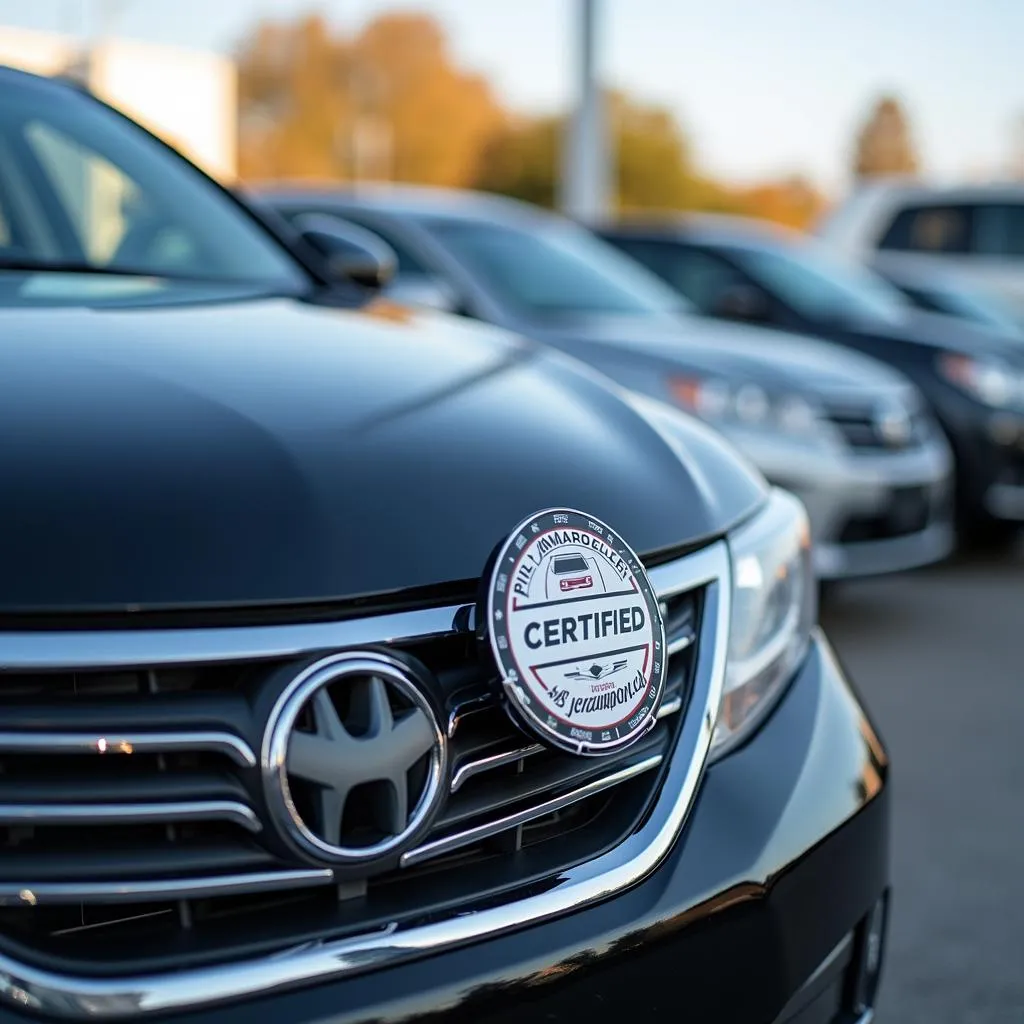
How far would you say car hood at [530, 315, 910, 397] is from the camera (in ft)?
15.7

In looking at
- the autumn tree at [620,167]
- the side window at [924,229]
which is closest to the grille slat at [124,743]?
the side window at [924,229]

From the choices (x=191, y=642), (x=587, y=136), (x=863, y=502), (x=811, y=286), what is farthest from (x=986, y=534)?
(x=587, y=136)

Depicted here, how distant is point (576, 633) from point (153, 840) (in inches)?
16.5

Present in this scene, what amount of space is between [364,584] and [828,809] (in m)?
0.63

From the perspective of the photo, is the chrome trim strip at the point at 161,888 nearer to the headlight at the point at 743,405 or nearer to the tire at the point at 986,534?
the headlight at the point at 743,405

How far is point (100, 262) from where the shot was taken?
2387 mm

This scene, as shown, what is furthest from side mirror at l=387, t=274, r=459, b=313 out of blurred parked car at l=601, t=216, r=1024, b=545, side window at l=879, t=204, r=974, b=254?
side window at l=879, t=204, r=974, b=254

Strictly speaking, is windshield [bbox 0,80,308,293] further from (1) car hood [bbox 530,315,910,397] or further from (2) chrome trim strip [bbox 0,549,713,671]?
(1) car hood [bbox 530,315,910,397]

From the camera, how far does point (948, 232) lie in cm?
1199

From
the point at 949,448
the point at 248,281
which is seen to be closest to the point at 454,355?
the point at 248,281

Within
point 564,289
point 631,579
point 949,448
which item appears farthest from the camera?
point 949,448

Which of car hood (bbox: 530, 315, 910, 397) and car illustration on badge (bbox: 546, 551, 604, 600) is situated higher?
car illustration on badge (bbox: 546, 551, 604, 600)

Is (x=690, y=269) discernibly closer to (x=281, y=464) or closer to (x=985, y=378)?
(x=985, y=378)

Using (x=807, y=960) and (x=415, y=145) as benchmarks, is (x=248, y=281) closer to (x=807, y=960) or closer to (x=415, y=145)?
(x=807, y=960)
